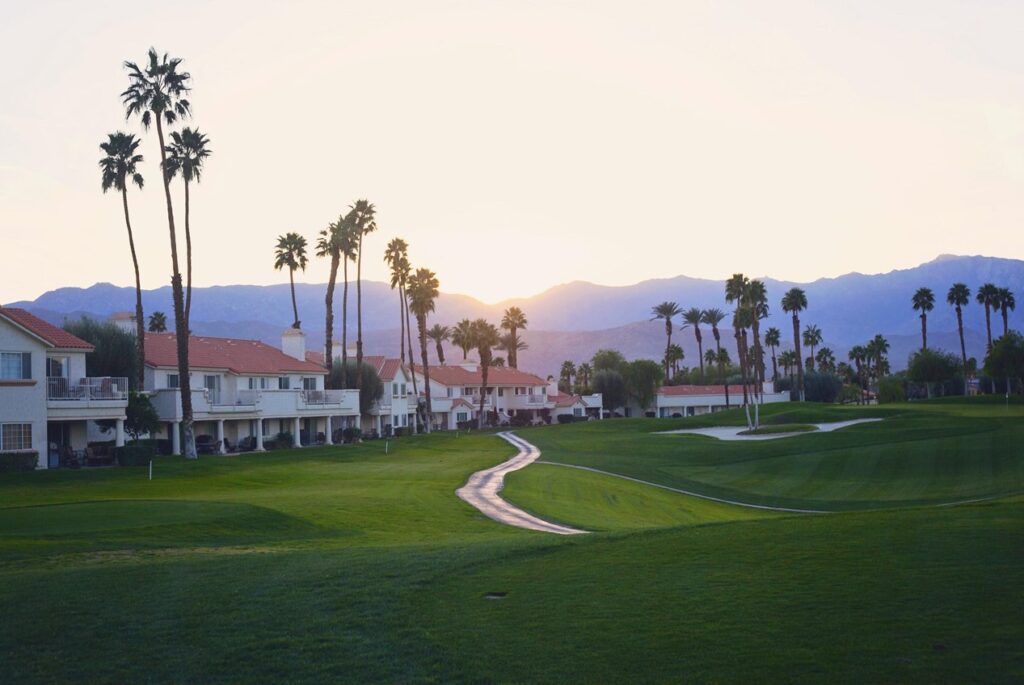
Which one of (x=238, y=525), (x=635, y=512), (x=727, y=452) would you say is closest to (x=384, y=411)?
(x=727, y=452)

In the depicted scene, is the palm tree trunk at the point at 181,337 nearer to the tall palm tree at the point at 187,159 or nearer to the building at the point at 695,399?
the tall palm tree at the point at 187,159

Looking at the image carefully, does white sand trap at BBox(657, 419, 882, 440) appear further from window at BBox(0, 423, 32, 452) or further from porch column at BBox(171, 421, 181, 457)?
window at BBox(0, 423, 32, 452)

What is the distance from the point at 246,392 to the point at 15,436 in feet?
63.1

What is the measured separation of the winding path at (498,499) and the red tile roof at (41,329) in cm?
2191

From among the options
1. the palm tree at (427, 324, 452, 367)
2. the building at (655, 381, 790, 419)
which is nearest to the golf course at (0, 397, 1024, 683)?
the building at (655, 381, 790, 419)

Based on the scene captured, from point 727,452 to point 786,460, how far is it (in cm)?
853

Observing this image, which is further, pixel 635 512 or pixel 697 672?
pixel 635 512

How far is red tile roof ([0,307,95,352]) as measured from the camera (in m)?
46.4

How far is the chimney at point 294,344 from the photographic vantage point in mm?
78562

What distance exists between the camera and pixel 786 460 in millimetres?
58469

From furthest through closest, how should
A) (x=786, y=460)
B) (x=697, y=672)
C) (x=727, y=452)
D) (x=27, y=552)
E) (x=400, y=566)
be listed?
(x=727, y=452) < (x=786, y=460) < (x=27, y=552) < (x=400, y=566) < (x=697, y=672)

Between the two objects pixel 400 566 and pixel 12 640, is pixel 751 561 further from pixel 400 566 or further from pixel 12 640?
pixel 12 640

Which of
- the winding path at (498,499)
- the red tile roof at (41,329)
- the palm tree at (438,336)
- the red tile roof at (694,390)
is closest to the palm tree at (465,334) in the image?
the palm tree at (438,336)

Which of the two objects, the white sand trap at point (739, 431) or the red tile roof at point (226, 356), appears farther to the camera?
the white sand trap at point (739, 431)
